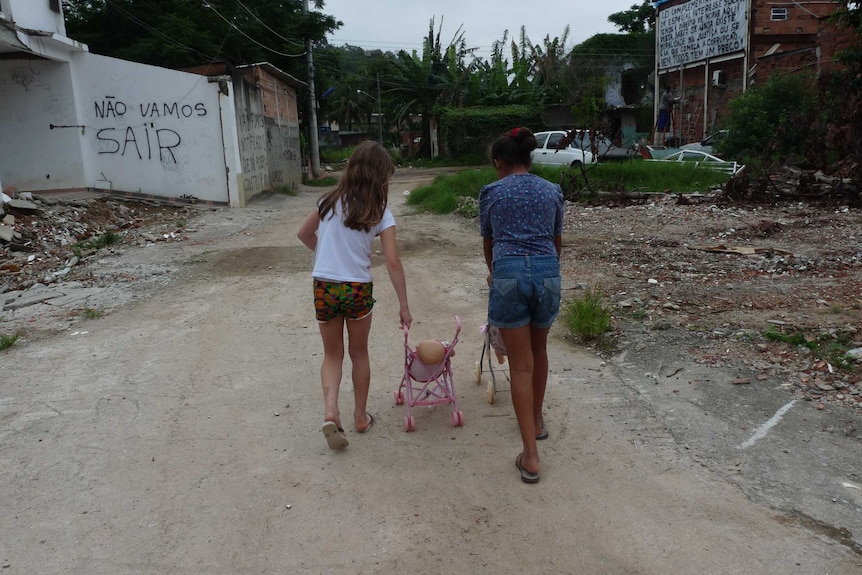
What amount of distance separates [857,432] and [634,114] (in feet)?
115

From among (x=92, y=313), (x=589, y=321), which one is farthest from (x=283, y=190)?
(x=589, y=321)

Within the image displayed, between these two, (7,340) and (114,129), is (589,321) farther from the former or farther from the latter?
(114,129)

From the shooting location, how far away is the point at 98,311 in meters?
7.01

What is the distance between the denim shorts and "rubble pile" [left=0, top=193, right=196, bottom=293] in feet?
24.3

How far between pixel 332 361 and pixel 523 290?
1.23 meters

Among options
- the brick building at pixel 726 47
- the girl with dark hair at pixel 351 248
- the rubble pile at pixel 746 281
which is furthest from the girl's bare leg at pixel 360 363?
the brick building at pixel 726 47

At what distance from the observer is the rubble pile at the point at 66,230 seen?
9375 mm

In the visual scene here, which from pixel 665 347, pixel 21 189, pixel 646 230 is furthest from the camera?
pixel 21 189

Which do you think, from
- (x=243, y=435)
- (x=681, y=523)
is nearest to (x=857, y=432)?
(x=681, y=523)

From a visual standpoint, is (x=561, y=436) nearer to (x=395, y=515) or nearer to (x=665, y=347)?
(x=395, y=515)

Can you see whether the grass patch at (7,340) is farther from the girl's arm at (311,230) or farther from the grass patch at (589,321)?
the grass patch at (589,321)

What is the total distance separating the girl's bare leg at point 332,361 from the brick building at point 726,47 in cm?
2184

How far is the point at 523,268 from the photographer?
3.27 m

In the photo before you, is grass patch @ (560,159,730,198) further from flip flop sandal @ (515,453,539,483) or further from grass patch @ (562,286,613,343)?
flip flop sandal @ (515,453,539,483)
